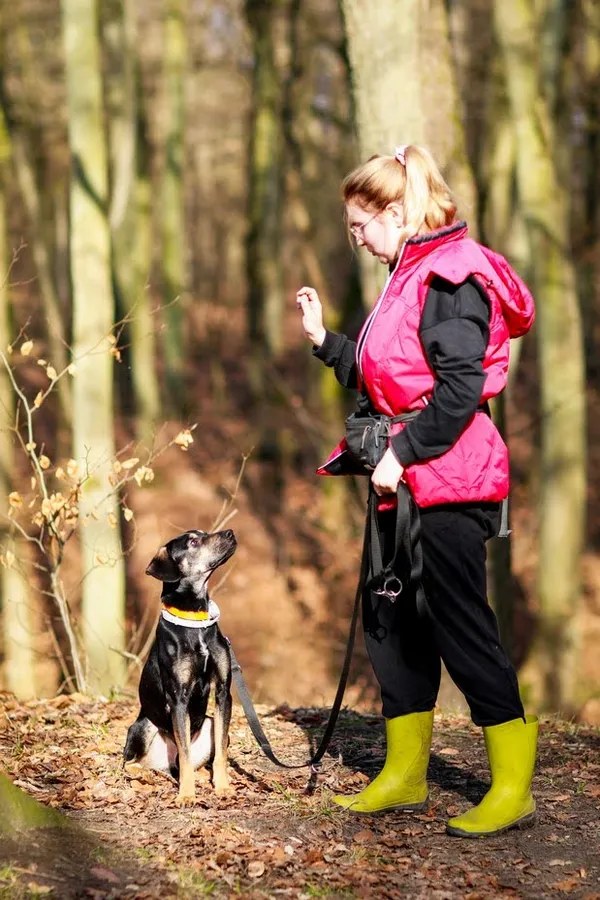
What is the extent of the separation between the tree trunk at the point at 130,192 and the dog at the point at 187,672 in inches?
340

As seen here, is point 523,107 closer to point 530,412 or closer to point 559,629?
point 559,629

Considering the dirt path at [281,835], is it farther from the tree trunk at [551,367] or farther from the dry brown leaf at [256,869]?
the tree trunk at [551,367]

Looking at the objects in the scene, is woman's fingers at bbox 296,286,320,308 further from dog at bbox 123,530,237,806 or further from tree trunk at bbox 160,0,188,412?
tree trunk at bbox 160,0,188,412

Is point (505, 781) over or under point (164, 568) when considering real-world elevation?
under

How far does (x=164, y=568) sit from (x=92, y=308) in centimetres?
393

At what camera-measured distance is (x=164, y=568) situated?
16.1 ft

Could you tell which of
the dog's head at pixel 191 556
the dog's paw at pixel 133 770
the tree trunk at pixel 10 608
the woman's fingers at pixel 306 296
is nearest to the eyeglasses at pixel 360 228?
the woman's fingers at pixel 306 296

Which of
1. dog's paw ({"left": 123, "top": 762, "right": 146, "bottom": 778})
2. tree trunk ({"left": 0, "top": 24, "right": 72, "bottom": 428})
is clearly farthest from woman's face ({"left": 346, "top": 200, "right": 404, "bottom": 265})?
tree trunk ({"left": 0, "top": 24, "right": 72, "bottom": 428})

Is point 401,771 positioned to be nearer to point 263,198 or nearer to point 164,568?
point 164,568

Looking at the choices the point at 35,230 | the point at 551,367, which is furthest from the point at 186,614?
the point at 35,230

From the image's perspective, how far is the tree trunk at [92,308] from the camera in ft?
27.3

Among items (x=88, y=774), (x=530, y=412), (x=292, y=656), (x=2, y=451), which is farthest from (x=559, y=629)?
(x=530, y=412)

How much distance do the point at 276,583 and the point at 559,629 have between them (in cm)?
497

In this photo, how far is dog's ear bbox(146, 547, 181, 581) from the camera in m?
4.88
